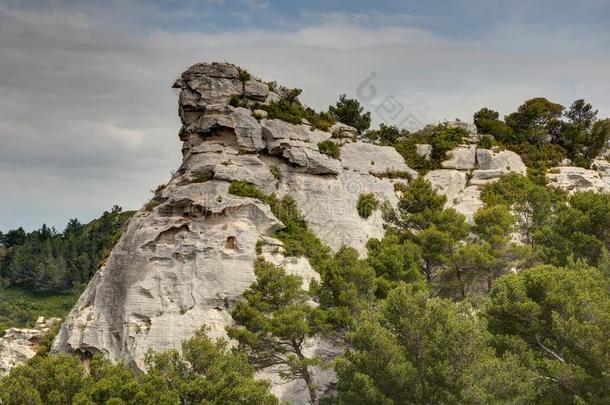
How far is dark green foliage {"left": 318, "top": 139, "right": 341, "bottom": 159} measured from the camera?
4709 centimetres

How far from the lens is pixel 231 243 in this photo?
37281 millimetres

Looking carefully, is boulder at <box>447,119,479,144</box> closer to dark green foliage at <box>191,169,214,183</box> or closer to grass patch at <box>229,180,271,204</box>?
→ grass patch at <box>229,180,271,204</box>

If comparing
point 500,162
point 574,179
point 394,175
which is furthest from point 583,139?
point 394,175

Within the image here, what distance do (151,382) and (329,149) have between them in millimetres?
27074

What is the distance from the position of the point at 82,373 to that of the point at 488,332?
53.5 ft

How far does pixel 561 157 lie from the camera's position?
2272 inches

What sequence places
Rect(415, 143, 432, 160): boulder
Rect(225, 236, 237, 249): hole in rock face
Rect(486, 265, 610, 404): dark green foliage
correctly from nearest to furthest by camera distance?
Rect(486, 265, 610, 404): dark green foliage
Rect(225, 236, 237, 249): hole in rock face
Rect(415, 143, 432, 160): boulder

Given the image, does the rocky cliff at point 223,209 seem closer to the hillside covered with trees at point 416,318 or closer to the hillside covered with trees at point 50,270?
the hillside covered with trees at point 416,318

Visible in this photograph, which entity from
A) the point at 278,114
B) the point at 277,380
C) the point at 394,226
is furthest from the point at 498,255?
the point at 278,114

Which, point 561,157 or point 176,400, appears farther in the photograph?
point 561,157

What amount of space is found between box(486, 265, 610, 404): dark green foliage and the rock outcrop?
128 ft

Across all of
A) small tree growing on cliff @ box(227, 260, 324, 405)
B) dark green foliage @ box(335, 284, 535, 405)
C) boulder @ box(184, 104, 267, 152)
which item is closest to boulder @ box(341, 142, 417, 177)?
boulder @ box(184, 104, 267, 152)

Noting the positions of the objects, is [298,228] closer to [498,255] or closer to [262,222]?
[262,222]

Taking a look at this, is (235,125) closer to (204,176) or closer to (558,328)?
(204,176)
